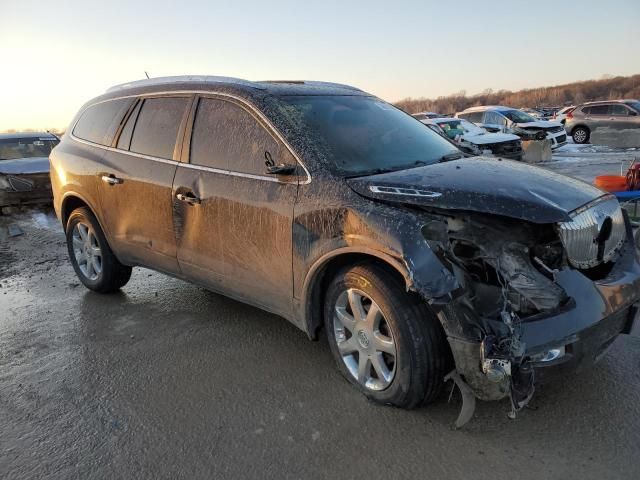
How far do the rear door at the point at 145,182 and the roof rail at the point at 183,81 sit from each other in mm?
176

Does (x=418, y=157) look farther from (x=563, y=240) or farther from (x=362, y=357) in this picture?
(x=362, y=357)

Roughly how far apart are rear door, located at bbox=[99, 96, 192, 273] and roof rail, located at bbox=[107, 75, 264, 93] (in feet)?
0.58

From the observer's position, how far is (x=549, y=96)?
80.5m

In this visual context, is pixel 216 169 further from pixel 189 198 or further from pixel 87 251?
pixel 87 251

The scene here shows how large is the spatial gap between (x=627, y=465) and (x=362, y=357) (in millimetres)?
1338

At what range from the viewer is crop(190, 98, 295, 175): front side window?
336 cm

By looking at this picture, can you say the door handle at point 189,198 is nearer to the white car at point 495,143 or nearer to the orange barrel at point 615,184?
the orange barrel at point 615,184

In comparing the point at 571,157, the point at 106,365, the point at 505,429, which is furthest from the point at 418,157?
the point at 571,157

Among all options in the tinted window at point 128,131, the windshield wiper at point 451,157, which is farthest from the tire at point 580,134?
the tinted window at point 128,131

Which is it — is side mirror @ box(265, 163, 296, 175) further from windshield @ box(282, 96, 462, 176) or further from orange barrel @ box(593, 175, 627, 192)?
orange barrel @ box(593, 175, 627, 192)

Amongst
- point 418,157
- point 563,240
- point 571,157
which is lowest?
point 571,157

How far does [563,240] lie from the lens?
8.86 feet

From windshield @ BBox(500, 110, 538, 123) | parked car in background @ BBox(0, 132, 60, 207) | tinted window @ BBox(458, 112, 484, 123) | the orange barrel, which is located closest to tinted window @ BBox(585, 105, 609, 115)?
windshield @ BBox(500, 110, 538, 123)

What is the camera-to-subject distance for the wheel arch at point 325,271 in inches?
107
